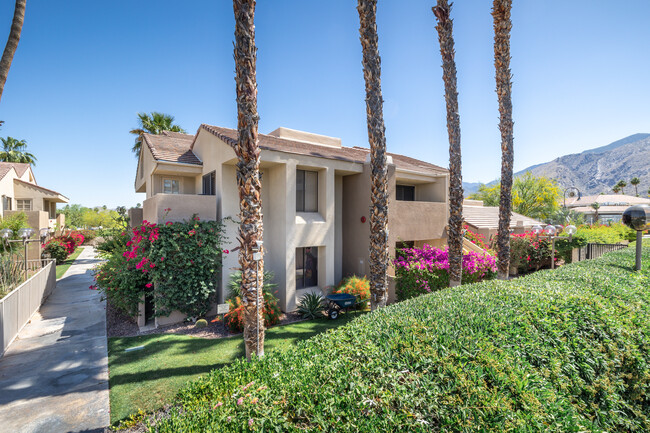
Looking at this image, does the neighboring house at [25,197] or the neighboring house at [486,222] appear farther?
the neighboring house at [25,197]

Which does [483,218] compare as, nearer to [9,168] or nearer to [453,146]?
[453,146]

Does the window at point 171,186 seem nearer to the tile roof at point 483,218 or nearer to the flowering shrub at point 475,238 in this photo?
the flowering shrub at point 475,238

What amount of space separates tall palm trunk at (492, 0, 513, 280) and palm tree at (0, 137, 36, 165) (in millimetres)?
61546

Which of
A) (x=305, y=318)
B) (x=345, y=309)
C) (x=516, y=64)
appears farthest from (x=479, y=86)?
(x=305, y=318)

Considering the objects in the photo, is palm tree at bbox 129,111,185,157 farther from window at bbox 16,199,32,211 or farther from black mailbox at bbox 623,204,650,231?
black mailbox at bbox 623,204,650,231

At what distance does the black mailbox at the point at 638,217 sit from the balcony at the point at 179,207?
14567 mm

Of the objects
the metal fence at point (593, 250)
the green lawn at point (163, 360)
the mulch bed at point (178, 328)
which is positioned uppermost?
the metal fence at point (593, 250)

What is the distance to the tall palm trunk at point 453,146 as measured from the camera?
12352 millimetres

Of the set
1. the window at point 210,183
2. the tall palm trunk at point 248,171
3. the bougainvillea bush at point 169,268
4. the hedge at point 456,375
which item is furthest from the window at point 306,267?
the hedge at point 456,375

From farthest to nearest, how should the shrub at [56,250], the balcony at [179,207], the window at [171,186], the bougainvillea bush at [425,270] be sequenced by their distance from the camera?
the shrub at [56,250], the window at [171,186], the bougainvillea bush at [425,270], the balcony at [179,207]

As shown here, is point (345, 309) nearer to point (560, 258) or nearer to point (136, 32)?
point (136, 32)

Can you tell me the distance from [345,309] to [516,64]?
45.9 ft

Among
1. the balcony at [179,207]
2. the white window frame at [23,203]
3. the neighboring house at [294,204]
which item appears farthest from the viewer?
the white window frame at [23,203]

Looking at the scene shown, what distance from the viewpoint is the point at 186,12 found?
39.2 feet
